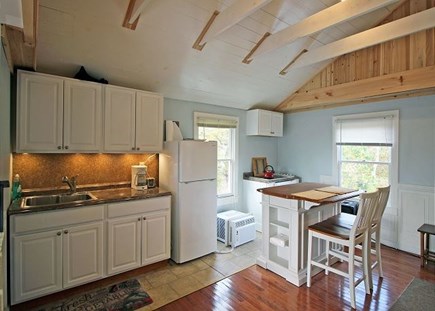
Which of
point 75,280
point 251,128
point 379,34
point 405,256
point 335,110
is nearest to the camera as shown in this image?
point 75,280

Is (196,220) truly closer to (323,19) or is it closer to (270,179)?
(270,179)

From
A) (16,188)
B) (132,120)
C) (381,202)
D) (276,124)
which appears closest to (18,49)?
(132,120)

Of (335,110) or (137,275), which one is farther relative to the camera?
(335,110)

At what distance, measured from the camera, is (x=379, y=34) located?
8.70ft

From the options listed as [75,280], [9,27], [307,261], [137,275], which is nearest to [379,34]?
[307,261]

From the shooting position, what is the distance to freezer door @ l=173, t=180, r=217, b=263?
3.05 m

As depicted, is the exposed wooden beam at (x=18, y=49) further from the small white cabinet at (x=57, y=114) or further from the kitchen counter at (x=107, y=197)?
the kitchen counter at (x=107, y=197)

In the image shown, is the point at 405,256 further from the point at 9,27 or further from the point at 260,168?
the point at 9,27

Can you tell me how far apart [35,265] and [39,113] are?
1.43m

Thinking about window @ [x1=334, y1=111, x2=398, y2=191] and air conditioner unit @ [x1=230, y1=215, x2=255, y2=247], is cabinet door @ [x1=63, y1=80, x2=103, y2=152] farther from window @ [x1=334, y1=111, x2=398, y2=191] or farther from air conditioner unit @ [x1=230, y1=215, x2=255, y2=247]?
window @ [x1=334, y1=111, x2=398, y2=191]

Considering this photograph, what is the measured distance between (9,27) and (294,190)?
289 centimetres

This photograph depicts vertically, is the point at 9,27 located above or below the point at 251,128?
above

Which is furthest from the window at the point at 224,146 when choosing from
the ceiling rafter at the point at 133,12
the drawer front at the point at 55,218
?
the drawer front at the point at 55,218

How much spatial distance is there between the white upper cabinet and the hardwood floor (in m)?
2.48
